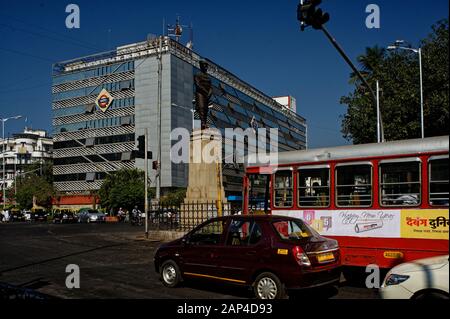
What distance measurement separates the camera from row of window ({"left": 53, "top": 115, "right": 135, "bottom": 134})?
7738 centimetres

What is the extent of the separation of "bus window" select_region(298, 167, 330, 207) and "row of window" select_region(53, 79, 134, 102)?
6785 centimetres

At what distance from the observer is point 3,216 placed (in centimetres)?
6162

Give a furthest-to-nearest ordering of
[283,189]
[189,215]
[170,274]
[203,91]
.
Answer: [203,91], [189,215], [283,189], [170,274]

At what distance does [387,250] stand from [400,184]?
1.49 m

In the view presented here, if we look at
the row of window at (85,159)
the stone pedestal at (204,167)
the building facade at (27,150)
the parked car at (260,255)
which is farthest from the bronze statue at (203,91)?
the building facade at (27,150)

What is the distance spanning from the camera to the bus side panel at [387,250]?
9.80 m

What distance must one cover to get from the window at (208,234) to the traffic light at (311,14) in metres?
5.55

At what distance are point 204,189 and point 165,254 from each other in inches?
510

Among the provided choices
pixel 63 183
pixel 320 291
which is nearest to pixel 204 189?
pixel 320 291

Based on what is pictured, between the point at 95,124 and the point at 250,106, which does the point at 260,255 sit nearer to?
the point at 95,124

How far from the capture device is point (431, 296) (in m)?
6.99

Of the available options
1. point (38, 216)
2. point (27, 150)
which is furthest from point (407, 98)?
point (27, 150)

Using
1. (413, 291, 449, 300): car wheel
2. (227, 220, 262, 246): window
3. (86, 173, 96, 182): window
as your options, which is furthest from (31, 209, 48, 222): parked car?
(413, 291, 449, 300): car wheel
